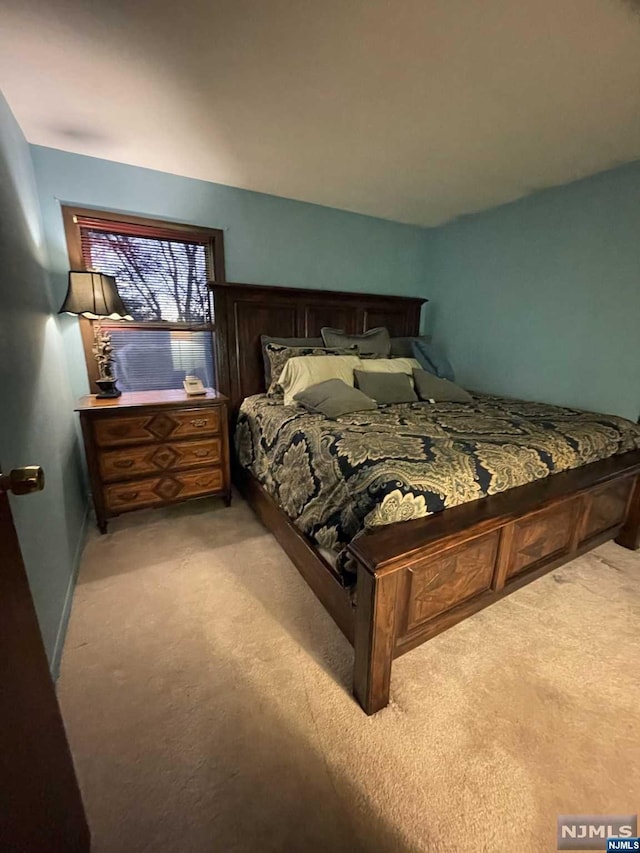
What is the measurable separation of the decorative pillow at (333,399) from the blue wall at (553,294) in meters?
1.61

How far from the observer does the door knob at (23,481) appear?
56 cm

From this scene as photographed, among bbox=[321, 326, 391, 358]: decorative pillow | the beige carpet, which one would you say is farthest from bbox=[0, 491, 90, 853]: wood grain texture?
bbox=[321, 326, 391, 358]: decorative pillow

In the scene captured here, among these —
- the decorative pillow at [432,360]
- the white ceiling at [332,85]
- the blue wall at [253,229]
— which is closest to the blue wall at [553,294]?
the white ceiling at [332,85]

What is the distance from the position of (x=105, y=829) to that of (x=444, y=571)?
3.96ft

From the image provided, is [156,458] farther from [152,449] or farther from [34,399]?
[34,399]

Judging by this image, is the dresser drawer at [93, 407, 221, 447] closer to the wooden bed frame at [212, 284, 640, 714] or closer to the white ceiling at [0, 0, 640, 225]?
the wooden bed frame at [212, 284, 640, 714]

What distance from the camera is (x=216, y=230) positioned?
258 cm

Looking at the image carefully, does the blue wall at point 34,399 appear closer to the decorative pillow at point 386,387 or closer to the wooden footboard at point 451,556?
the wooden footboard at point 451,556

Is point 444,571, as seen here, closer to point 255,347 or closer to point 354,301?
point 255,347

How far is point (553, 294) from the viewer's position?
106 inches

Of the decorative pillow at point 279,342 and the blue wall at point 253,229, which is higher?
the blue wall at point 253,229

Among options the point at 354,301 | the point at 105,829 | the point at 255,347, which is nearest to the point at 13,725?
the point at 105,829

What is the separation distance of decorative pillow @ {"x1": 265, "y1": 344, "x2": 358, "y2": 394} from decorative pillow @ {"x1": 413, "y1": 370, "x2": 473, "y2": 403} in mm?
656

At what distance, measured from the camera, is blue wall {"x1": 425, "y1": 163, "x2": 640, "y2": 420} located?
7.66 feet
